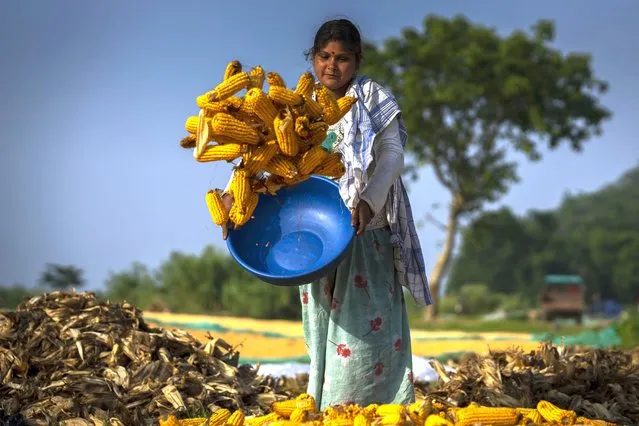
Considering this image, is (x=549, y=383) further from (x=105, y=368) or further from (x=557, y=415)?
(x=105, y=368)

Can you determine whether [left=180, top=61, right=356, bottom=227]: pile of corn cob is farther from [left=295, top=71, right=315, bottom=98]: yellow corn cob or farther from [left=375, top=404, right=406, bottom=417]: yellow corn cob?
[left=375, top=404, right=406, bottom=417]: yellow corn cob

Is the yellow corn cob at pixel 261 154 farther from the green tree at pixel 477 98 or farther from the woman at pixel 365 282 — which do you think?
the green tree at pixel 477 98

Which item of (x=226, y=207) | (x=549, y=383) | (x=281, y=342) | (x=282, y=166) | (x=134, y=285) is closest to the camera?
(x=282, y=166)

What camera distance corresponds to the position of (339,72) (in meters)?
4.14

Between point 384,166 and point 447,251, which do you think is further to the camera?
point 447,251

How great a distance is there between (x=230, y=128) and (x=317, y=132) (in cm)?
39

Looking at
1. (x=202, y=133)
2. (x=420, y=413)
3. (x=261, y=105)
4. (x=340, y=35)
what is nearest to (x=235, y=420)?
(x=420, y=413)

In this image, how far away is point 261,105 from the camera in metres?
3.81

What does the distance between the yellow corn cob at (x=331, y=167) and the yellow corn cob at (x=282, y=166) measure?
12 centimetres

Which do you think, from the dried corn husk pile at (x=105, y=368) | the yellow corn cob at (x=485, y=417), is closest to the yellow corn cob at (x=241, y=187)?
the yellow corn cob at (x=485, y=417)

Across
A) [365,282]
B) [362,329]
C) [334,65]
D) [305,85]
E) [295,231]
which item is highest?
[334,65]

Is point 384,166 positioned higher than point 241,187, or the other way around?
point 384,166

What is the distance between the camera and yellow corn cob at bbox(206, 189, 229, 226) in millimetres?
3928

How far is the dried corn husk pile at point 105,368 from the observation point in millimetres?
4914
